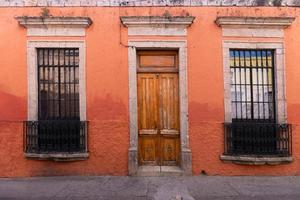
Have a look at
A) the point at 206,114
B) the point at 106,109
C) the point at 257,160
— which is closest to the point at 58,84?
the point at 106,109

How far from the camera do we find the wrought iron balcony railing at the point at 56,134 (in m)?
9.47

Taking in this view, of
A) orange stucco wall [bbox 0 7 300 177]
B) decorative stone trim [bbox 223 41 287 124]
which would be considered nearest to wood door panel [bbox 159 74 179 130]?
orange stucco wall [bbox 0 7 300 177]

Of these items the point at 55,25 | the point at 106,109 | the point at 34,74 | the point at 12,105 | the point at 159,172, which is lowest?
the point at 159,172

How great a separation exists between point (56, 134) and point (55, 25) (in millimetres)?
2670

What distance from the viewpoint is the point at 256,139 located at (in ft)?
31.2

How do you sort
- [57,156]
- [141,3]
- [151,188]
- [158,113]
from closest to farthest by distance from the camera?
[151,188], [57,156], [141,3], [158,113]

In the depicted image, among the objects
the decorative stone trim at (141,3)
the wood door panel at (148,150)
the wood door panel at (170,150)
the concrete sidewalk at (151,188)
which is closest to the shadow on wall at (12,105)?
the concrete sidewalk at (151,188)

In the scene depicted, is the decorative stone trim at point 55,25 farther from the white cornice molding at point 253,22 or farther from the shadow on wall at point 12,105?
the white cornice molding at point 253,22

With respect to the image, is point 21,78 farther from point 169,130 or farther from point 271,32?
point 271,32

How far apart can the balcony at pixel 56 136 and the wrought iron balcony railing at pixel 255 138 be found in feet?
11.7

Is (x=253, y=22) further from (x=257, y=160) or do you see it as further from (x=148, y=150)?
(x=148, y=150)

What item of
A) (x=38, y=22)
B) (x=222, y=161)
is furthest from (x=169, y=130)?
(x=38, y=22)

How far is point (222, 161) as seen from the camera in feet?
31.3

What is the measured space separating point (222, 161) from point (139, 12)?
4217 mm
